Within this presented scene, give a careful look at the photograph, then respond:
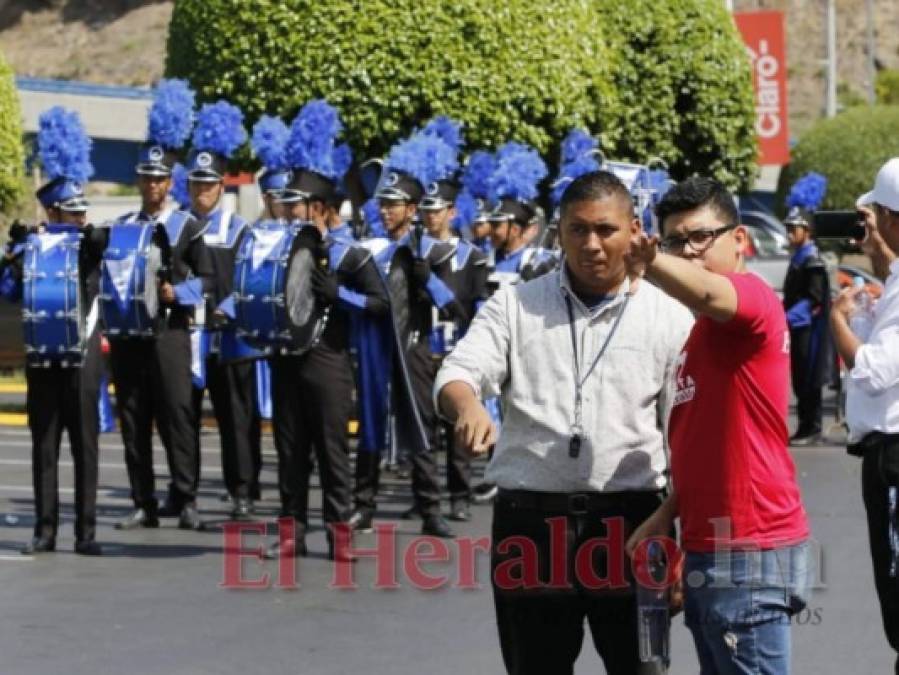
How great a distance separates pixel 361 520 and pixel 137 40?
77.4m

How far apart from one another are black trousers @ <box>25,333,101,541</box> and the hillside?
7125 cm

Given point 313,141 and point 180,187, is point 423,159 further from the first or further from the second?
point 180,187

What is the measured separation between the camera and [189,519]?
13.0 meters

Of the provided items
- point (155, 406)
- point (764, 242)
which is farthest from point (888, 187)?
point (764, 242)

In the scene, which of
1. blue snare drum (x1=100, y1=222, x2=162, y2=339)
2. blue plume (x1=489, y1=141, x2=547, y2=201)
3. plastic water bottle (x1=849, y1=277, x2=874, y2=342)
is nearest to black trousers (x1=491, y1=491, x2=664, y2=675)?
plastic water bottle (x1=849, y1=277, x2=874, y2=342)

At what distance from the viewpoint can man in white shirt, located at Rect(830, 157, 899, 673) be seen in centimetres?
688

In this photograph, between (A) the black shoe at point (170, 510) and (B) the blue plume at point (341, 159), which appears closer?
(A) the black shoe at point (170, 510)

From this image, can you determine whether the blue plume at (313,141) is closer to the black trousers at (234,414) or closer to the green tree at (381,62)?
the black trousers at (234,414)

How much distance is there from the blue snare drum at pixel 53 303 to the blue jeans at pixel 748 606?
610 cm

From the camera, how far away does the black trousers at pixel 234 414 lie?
44.1ft

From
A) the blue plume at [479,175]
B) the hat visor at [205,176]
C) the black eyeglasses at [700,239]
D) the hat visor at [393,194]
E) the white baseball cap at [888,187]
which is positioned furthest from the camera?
the blue plume at [479,175]

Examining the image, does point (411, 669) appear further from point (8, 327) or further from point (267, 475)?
point (8, 327)

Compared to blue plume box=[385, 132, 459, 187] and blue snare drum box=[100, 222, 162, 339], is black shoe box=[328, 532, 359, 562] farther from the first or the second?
blue plume box=[385, 132, 459, 187]

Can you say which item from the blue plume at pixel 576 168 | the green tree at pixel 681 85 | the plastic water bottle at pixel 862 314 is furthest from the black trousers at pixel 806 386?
the plastic water bottle at pixel 862 314
